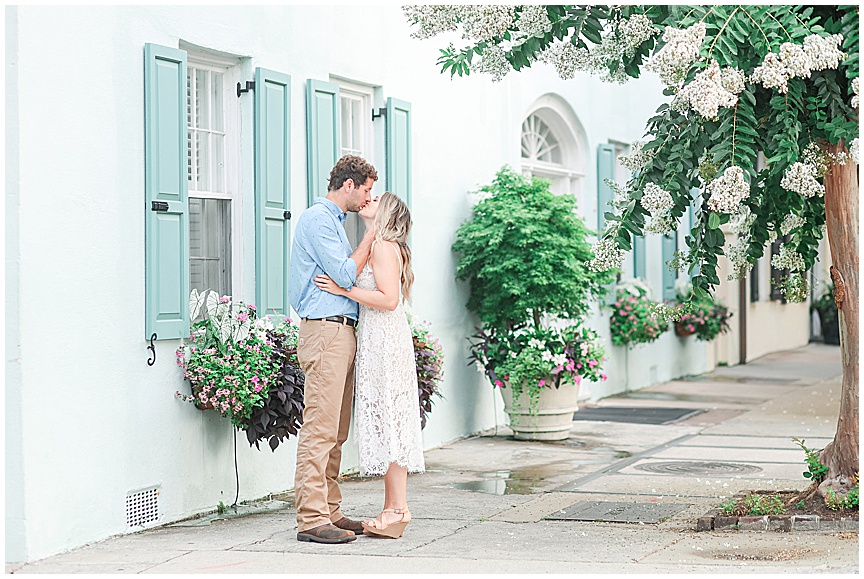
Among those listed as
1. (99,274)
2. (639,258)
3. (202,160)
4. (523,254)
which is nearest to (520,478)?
(523,254)

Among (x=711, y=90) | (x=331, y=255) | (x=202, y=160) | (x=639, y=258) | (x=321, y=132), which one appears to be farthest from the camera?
(x=639, y=258)

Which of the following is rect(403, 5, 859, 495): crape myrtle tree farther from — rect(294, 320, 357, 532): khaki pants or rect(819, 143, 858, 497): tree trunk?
rect(294, 320, 357, 532): khaki pants

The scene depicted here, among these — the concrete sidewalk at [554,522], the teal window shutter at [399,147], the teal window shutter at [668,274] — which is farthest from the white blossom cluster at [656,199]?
the teal window shutter at [668,274]

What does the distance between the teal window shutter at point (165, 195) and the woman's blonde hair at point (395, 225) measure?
1190mm

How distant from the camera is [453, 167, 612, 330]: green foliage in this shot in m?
9.60

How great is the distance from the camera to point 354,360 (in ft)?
20.3

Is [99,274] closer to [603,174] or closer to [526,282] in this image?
[526,282]

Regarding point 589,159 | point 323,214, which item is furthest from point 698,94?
point 589,159

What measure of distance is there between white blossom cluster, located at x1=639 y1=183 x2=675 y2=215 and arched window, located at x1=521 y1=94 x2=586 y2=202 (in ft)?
18.3

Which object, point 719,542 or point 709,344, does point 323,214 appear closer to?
point 719,542

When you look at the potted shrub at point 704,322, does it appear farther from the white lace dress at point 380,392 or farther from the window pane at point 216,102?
the white lace dress at point 380,392

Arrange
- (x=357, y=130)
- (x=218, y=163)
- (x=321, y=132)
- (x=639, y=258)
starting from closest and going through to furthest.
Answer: (x=218, y=163)
(x=321, y=132)
(x=357, y=130)
(x=639, y=258)

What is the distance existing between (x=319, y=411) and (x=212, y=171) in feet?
6.55

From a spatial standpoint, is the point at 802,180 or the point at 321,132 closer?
the point at 802,180
